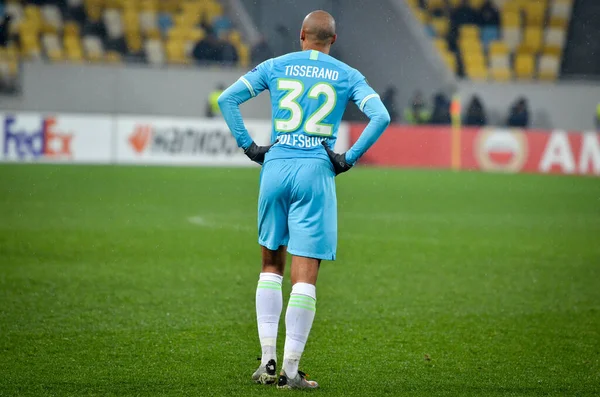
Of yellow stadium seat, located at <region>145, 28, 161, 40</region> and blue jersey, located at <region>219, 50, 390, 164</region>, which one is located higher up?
yellow stadium seat, located at <region>145, 28, 161, 40</region>

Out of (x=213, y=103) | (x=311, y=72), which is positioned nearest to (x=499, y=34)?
(x=213, y=103)

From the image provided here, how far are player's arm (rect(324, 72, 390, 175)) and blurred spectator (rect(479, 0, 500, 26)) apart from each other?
2631cm

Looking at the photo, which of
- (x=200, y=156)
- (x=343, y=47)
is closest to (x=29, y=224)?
(x=200, y=156)

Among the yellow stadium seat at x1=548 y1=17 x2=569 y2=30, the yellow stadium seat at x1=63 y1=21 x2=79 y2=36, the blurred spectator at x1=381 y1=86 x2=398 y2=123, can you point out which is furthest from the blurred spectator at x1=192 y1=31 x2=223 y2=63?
the yellow stadium seat at x1=548 y1=17 x2=569 y2=30

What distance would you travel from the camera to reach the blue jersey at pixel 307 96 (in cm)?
495

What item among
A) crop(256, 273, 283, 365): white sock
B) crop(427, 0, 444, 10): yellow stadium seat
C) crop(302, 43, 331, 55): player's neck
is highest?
crop(427, 0, 444, 10): yellow stadium seat

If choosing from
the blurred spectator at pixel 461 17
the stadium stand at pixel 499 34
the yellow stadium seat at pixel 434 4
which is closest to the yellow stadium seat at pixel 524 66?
the stadium stand at pixel 499 34

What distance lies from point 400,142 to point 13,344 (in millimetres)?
19404

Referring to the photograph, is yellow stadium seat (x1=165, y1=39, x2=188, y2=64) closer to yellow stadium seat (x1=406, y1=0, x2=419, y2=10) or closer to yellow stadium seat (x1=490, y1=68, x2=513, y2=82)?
yellow stadium seat (x1=406, y1=0, x2=419, y2=10)

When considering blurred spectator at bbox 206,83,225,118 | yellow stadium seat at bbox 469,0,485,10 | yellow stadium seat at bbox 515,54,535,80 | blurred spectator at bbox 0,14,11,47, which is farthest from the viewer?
yellow stadium seat at bbox 469,0,485,10

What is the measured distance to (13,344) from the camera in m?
5.79

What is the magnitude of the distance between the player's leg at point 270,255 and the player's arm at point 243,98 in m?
0.10

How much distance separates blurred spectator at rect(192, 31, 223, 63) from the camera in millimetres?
26109

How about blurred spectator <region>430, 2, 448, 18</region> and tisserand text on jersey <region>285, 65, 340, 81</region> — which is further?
blurred spectator <region>430, 2, 448, 18</region>
